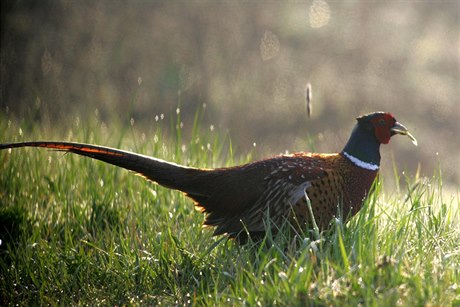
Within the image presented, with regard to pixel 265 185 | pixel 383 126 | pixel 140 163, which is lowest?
pixel 265 185

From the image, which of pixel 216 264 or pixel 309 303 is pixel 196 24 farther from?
pixel 309 303

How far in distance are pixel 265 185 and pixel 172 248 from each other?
1.92ft

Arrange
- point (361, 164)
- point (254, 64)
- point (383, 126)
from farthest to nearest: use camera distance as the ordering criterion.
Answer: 1. point (254, 64)
2. point (383, 126)
3. point (361, 164)

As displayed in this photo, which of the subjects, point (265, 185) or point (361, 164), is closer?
point (265, 185)

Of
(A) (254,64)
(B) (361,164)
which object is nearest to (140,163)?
(B) (361,164)

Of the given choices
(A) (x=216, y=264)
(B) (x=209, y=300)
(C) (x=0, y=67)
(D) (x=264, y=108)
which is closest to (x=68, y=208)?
(A) (x=216, y=264)

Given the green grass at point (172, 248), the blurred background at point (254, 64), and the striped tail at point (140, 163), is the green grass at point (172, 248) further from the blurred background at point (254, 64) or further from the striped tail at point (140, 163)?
the blurred background at point (254, 64)

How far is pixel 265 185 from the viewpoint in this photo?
434cm

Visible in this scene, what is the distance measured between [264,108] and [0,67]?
3232 millimetres

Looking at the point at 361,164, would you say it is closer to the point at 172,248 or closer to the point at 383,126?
the point at 383,126

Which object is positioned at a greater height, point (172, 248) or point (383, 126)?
point (383, 126)

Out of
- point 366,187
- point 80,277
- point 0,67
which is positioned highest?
point 0,67

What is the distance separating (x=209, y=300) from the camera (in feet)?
12.2

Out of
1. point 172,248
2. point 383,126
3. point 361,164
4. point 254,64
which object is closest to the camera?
point 172,248
